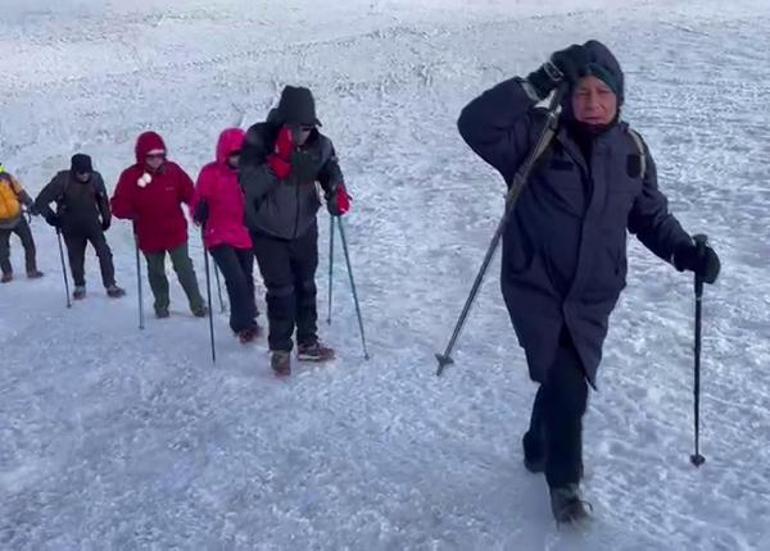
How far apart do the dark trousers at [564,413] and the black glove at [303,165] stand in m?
2.71

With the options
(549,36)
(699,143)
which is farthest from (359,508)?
(549,36)

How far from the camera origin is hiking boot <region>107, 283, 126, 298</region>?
11.9 meters

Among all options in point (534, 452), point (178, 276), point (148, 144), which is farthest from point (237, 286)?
point (534, 452)

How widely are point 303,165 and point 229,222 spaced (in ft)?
6.81

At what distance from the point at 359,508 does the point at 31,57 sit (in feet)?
86.3

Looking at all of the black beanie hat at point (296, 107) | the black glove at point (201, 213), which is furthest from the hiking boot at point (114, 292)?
the black beanie hat at point (296, 107)

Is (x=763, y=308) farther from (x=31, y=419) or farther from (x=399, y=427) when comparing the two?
(x=31, y=419)

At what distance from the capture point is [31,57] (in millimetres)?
29453

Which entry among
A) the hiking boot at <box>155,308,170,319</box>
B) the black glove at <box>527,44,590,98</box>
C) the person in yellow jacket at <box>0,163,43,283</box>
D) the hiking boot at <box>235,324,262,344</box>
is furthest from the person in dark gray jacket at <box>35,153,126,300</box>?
the black glove at <box>527,44,590,98</box>

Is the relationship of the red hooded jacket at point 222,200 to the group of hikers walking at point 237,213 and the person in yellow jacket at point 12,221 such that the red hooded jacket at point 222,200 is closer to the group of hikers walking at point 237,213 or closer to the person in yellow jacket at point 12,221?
the group of hikers walking at point 237,213

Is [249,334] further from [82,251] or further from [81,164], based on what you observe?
[82,251]

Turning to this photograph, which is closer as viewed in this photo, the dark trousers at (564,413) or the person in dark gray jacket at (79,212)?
the dark trousers at (564,413)

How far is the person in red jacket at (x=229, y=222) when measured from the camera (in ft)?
29.6

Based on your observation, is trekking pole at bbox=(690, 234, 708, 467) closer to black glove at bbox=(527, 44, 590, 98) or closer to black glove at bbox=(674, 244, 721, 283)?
black glove at bbox=(674, 244, 721, 283)
